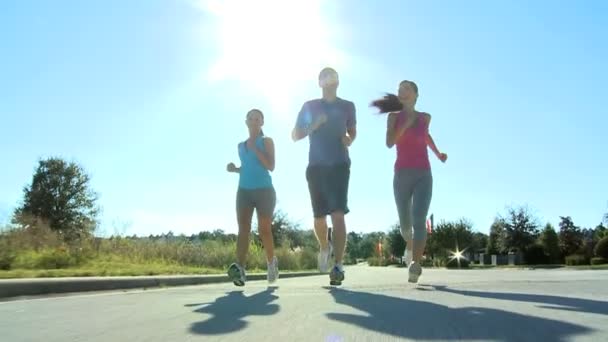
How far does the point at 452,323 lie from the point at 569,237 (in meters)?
72.7

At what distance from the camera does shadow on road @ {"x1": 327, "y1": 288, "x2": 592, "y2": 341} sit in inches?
108

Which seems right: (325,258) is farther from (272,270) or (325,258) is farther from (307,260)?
(307,260)

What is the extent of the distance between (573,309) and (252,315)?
6.63 feet

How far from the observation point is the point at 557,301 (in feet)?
14.1

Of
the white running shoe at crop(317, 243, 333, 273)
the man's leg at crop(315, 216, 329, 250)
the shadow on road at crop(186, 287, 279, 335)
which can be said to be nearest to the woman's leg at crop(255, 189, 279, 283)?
the white running shoe at crop(317, 243, 333, 273)

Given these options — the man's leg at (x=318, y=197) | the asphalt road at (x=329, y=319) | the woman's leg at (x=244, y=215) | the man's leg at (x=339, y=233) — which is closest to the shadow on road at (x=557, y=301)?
the asphalt road at (x=329, y=319)

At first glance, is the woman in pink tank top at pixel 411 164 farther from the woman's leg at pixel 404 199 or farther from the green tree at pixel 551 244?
the green tree at pixel 551 244

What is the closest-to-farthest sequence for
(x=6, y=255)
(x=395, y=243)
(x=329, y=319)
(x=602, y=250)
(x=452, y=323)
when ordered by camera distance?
(x=452, y=323), (x=329, y=319), (x=6, y=255), (x=602, y=250), (x=395, y=243)

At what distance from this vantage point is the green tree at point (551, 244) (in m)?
61.8

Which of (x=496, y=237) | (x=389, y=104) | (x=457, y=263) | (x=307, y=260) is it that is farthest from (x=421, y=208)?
(x=496, y=237)

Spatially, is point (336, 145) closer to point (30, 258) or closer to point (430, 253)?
point (30, 258)

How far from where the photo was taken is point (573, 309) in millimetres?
3723

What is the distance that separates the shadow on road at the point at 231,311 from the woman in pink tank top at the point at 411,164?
95.7 inches

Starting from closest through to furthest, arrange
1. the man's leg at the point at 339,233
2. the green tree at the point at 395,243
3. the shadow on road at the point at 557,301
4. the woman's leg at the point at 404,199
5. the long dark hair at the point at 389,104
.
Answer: the shadow on road at the point at 557,301 < the man's leg at the point at 339,233 < the woman's leg at the point at 404,199 < the long dark hair at the point at 389,104 < the green tree at the point at 395,243
